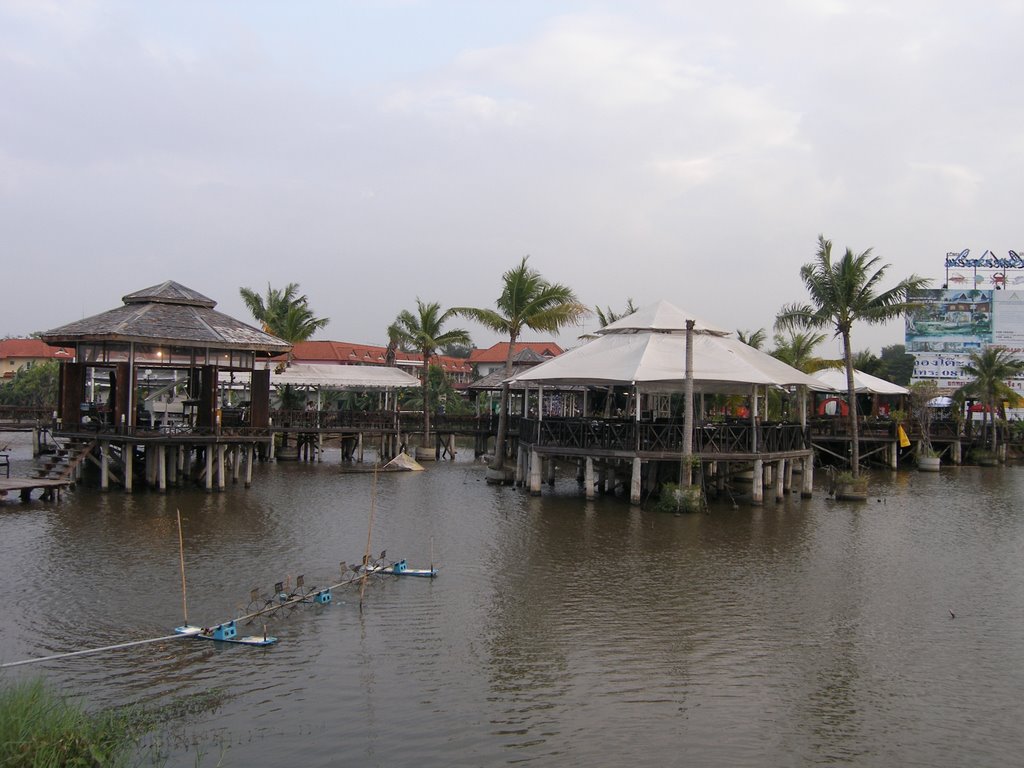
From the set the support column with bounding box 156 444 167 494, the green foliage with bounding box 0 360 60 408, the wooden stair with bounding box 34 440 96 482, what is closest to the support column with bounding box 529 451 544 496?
the support column with bounding box 156 444 167 494

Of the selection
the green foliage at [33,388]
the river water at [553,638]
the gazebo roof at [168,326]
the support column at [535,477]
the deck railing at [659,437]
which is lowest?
the river water at [553,638]

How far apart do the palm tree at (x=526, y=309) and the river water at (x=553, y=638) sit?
12.3m

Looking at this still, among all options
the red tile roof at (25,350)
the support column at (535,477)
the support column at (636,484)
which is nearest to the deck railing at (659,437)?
the support column at (636,484)

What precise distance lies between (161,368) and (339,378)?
12.5m

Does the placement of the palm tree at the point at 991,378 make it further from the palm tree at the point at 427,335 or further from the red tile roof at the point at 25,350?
the red tile roof at the point at 25,350

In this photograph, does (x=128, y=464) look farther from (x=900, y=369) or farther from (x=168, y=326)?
(x=900, y=369)

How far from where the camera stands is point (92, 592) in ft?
48.9

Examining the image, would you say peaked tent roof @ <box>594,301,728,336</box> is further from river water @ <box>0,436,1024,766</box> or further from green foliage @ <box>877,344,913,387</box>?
green foliage @ <box>877,344,913,387</box>

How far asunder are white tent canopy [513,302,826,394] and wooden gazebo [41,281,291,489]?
9223 millimetres

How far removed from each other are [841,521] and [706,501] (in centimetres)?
374

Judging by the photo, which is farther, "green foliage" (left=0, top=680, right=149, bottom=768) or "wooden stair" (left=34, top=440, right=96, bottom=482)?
"wooden stair" (left=34, top=440, right=96, bottom=482)

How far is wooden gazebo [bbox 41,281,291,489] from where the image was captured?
27.3 meters

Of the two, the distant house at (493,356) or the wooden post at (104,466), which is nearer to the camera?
the wooden post at (104,466)

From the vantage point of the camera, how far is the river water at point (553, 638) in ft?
31.7
